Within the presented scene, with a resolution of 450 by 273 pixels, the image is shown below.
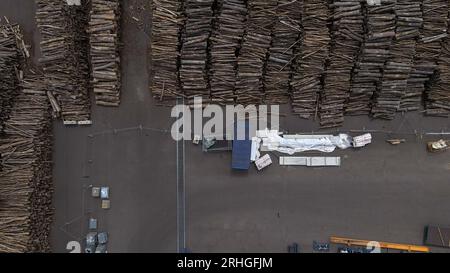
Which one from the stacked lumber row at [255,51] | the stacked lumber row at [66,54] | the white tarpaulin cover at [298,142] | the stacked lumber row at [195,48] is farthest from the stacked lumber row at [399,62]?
the stacked lumber row at [66,54]

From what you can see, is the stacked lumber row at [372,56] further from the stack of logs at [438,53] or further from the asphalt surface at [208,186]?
the stack of logs at [438,53]

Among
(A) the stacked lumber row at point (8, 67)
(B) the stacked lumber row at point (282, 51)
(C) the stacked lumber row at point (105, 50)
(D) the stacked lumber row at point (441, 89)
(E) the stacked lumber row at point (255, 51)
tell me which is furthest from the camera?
A: (D) the stacked lumber row at point (441, 89)

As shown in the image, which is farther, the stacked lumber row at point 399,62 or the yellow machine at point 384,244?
the yellow machine at point 384,244

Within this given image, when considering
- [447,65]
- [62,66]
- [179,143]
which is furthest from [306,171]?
[62,66]

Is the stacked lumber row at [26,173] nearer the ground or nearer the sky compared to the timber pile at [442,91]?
nearer the ground

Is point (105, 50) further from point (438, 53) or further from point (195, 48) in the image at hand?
point (438, 53)

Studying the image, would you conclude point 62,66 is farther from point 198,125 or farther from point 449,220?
point 449,220

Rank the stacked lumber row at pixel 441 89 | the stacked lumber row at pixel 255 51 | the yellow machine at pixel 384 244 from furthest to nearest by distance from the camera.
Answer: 1. the yellow machine at pixel 384 244
2. the stacked lumber row at pixel 441 89
3. the stacked lumber row at pixel 255 51
